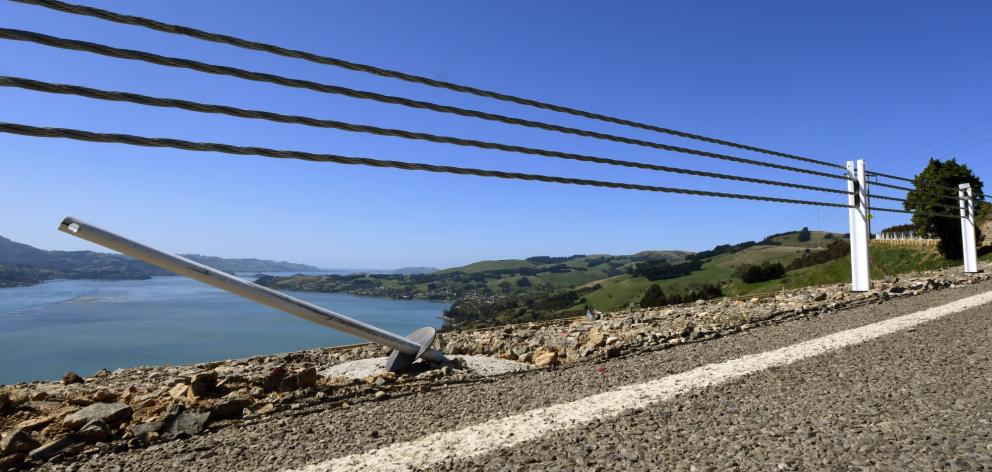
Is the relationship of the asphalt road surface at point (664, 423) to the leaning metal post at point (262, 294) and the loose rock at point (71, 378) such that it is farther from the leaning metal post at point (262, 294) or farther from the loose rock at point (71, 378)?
the loose rock at point (71, 378)

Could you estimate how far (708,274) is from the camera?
61781 mm

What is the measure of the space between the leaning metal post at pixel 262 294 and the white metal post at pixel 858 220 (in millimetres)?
8595

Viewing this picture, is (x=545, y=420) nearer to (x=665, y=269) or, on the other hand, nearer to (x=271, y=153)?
(x=271, y=153)

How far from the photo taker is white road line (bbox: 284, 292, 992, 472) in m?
2.07

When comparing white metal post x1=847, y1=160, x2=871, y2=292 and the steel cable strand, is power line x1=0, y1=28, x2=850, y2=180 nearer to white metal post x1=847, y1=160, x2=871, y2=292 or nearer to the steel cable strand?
the steel cable strand

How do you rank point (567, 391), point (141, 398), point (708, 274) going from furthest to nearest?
point (708, 274), point (141, 398), point (567, 391)

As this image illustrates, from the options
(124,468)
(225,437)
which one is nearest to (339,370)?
(225,437)

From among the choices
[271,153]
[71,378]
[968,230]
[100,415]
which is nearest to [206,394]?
[100,415]

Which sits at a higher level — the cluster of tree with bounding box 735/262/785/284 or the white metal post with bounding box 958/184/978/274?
the white metal post with bounding box 958/184/978/274

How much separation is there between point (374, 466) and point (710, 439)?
1419 millimetres

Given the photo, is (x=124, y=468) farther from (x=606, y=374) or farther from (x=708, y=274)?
(x=708, y=274)

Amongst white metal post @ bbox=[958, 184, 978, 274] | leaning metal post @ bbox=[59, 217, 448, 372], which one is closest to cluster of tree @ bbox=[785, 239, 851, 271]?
white metal post @ bbox=[958, 184, 978, 274]

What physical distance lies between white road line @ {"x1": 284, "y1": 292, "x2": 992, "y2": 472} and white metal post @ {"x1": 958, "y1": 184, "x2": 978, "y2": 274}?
13.3 meters

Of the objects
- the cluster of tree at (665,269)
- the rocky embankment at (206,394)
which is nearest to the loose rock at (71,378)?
the rocky embankment at (206,394)
